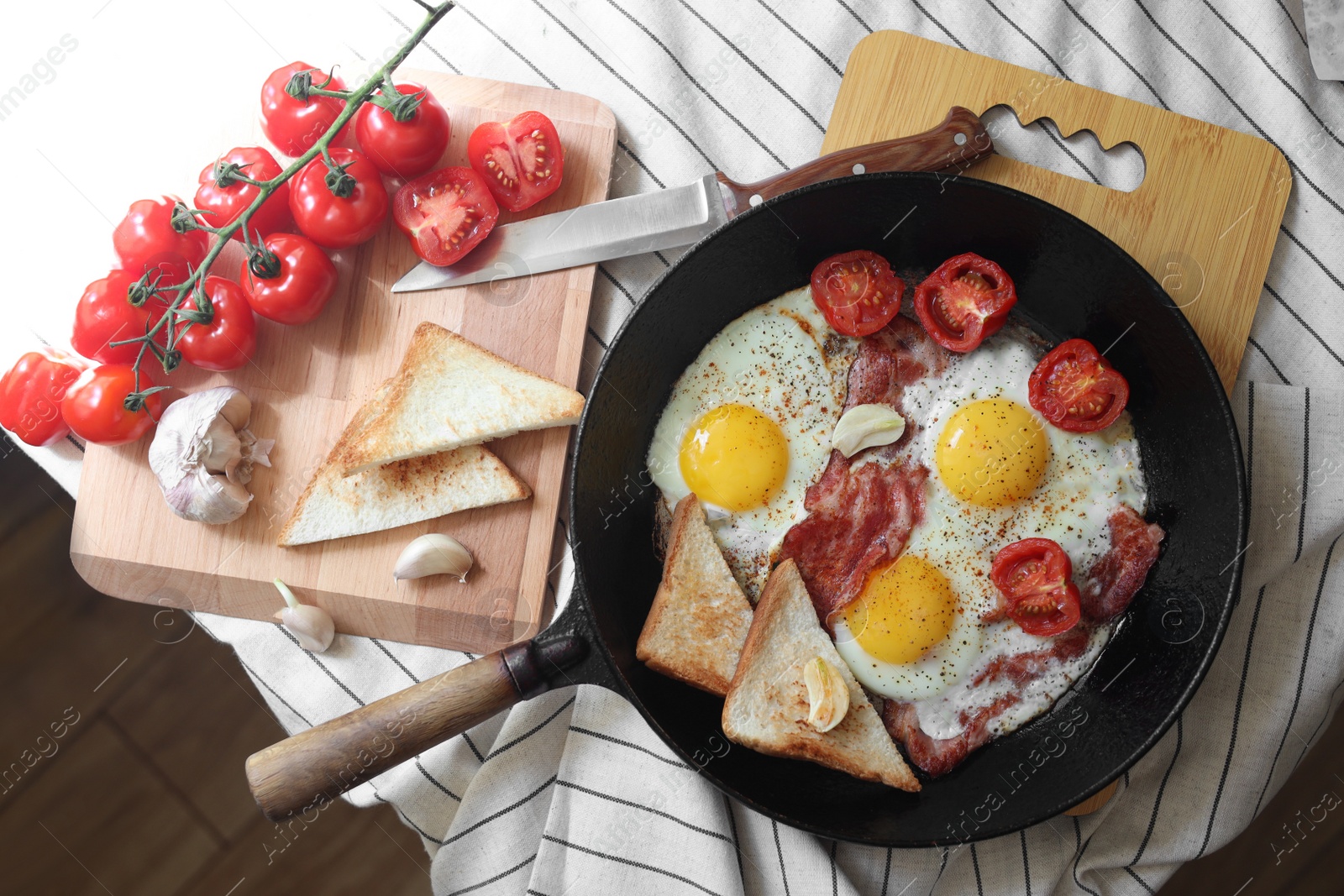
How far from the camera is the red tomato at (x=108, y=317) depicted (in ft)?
9.41

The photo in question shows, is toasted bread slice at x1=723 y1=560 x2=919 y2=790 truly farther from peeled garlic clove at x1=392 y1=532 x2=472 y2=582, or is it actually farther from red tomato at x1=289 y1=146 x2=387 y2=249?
red tomato at x1=289 y1=146 x2=387 y2=249

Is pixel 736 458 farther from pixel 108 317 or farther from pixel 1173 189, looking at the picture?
pixel 108 317

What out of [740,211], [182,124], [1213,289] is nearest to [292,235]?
[182,124]

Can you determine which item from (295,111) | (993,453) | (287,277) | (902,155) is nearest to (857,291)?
(902,155)

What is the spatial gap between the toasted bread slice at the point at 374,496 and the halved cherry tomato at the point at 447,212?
0.50 meters

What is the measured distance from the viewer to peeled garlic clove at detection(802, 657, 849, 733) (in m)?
2.70

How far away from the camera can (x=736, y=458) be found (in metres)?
2.80

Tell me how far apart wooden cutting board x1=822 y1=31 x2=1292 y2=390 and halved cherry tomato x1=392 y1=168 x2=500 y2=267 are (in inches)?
56.1

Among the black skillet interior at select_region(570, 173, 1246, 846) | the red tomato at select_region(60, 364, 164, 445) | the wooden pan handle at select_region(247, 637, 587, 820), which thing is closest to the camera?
the wooden pan handle at select_region(247, 637, 587, 820)

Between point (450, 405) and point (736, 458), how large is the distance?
3.18 feet

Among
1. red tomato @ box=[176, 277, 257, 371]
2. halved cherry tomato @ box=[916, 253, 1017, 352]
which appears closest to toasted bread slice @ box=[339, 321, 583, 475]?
red tomato @ box=[176, 277, 257, 371]

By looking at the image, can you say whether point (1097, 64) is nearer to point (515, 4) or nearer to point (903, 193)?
point (903, 193)

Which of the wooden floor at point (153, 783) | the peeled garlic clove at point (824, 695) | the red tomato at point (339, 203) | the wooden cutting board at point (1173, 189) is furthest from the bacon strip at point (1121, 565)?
the red tomato at point (339, 203)

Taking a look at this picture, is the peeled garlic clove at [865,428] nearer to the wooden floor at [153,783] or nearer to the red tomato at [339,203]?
the red tomato at [339,203]
